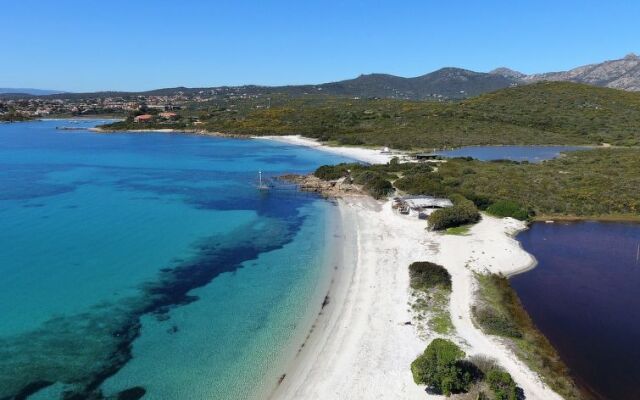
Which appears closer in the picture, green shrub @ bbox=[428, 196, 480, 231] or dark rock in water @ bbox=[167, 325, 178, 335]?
dark rock in water @ bbox=[167, 325, 178, 335]

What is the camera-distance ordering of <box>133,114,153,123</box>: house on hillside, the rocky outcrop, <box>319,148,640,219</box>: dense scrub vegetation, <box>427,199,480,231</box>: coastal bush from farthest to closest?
<box>133,114,153,123</box>: house on hillside
the rocky outcrop
<box>319,148,640,219</box>: dense scrub vegetation
<box>427,199,480,231</box>: coastal bush

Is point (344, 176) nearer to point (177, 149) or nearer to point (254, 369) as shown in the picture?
point (254, 369)

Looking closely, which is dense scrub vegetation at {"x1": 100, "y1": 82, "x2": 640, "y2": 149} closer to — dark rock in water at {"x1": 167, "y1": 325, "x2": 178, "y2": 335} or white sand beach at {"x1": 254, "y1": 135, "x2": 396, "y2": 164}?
white sand beach at {"x1": 254, "y1": 135, "x2": 396, "y2": 164}

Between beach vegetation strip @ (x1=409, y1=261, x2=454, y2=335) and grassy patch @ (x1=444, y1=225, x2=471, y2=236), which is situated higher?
grassy patch @ (x1=444, y1=225, x2=471, y2=236)

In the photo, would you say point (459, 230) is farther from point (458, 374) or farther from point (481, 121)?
point (481, 121)

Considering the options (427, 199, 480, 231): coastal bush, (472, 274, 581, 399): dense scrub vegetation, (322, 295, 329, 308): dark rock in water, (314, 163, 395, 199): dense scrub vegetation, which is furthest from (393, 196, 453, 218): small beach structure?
(322, 295, 329, 308): dark rock in water

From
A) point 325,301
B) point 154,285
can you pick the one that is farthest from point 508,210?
point 154,285

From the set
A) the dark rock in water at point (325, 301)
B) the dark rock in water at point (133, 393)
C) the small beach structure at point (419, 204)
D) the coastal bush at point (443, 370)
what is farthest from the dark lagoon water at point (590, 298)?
the dark rock in water at point (133, 393)
